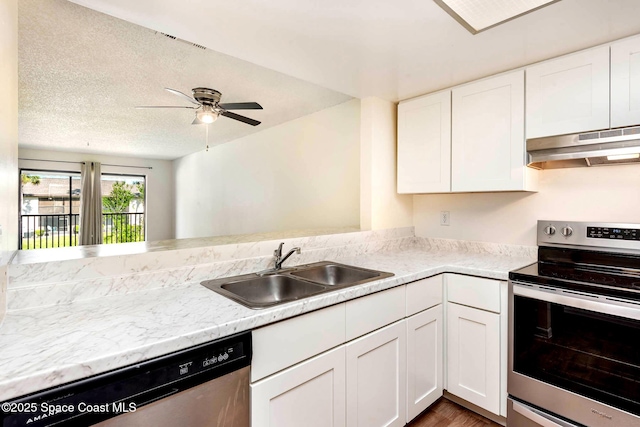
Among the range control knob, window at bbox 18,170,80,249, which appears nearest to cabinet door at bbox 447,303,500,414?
the range control knob

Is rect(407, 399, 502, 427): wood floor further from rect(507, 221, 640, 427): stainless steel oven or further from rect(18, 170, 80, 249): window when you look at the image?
rect(18, 170, 80, 249): window

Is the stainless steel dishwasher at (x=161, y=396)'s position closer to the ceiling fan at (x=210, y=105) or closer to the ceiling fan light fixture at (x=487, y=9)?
the ceiling fan light fixture at (x=487, y=9)

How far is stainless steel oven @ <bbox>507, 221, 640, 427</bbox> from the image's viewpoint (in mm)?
1281

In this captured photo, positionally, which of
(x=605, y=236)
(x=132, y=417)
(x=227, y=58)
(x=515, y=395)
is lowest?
(x=515, y=395)

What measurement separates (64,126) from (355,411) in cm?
509

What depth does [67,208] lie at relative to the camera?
6305 millimetres

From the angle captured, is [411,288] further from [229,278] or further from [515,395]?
[229,278]

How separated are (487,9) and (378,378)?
5.65 ft

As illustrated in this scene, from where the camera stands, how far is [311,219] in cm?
331

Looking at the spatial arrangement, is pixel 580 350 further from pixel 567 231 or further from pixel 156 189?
pixel 156 189

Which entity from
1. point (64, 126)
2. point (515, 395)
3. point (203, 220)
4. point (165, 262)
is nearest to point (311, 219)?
point (165, 262)

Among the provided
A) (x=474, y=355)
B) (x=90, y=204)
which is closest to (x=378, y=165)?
(x=474, y=355)

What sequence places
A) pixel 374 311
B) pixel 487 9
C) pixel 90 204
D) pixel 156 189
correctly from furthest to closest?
pixel 156 189 → pixel 90 204 → pixel 374 311 → pixel 487 9

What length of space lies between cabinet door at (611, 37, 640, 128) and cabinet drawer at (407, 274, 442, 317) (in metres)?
1.18
